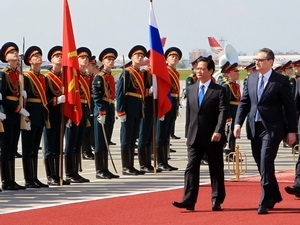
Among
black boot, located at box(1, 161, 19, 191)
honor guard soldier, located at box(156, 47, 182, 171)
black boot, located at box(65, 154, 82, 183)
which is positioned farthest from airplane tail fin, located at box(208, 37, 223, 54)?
black boot, located at box(1, 161, 19, 191)

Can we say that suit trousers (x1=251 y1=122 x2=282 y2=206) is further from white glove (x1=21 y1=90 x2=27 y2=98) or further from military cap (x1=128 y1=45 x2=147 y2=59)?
military cap (x1=128 y1=45 x2=147 y2=59)

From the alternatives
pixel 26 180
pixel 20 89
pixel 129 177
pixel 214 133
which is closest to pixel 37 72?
pixel 20 89

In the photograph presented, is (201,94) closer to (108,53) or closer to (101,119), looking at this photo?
(101,119)

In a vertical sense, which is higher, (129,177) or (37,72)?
(37,72)

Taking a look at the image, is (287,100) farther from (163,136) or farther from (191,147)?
(163,136)

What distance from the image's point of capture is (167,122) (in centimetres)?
1666

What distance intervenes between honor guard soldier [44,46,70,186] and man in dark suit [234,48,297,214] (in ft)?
11.9

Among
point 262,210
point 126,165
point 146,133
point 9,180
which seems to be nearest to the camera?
point 262,210

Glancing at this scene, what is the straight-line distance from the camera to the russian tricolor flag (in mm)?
15727

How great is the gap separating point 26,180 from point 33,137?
578 mm

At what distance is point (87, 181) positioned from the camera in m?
14.6

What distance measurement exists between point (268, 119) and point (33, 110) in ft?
12.7

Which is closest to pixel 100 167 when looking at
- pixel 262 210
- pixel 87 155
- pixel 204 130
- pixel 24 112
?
pixel 24 112

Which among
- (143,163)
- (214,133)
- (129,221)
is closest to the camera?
(129,221)
